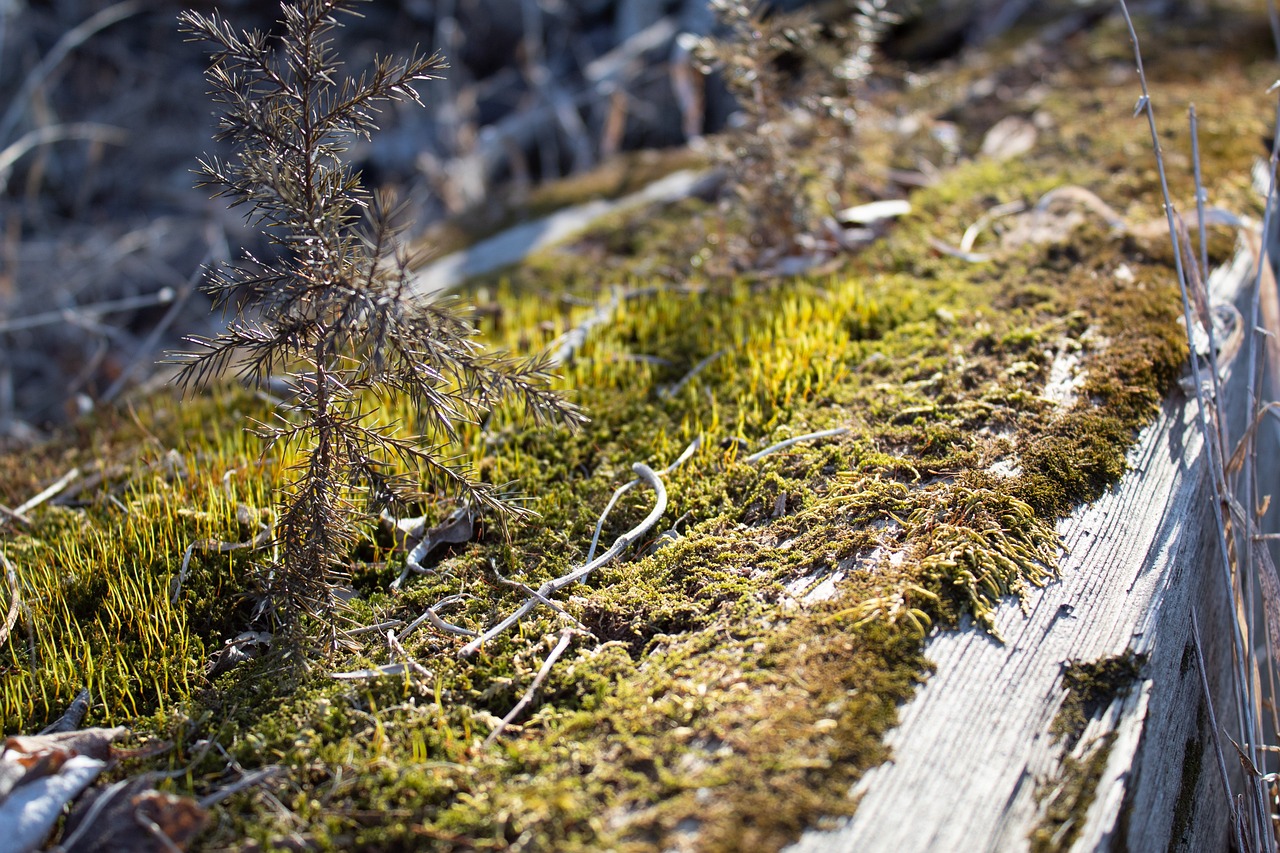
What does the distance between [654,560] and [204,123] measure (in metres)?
7.91

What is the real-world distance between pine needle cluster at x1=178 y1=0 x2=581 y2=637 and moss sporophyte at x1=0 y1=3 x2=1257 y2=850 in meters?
0.18

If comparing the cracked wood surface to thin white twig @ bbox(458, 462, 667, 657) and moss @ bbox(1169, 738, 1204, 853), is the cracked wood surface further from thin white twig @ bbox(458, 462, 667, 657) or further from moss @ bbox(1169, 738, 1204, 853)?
thin white twig @ bbox(458, 462, 667, 657)

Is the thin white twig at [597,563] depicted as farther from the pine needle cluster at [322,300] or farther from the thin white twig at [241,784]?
the thin white twig at [241,784]

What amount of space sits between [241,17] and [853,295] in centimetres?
749

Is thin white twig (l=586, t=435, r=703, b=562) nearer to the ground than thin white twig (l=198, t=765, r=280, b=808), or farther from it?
farther from it

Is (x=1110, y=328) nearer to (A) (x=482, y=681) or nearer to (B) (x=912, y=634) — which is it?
(B) (x=912, y=634)

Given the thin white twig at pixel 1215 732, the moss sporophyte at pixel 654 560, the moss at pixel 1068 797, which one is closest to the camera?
the moss at pixel 1068 797

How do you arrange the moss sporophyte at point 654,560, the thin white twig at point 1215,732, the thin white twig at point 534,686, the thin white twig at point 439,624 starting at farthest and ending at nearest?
1. the thin white twig at point 439,624
2. the thin white twig at point 1215,732
3. the thin white twig at point 534,686
4. the moss sporophyte at point 654,560

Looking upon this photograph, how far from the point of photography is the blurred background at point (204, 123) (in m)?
5.77

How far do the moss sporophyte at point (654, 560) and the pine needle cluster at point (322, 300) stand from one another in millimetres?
177

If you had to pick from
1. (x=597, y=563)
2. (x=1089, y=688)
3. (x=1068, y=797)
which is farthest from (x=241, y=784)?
→ (x=1089, y=688)

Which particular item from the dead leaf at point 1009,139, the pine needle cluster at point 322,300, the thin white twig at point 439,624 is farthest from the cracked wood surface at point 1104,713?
the dead leaf at point 1009,139

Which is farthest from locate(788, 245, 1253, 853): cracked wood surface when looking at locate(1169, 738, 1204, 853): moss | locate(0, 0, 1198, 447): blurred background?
locate(0, 0, 1198, 447): blurred background

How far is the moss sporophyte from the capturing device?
1539 mm
